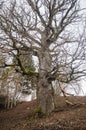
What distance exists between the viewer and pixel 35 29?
10398 mm

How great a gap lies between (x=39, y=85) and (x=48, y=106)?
1.11m

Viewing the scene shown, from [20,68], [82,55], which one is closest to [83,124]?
[82,55]

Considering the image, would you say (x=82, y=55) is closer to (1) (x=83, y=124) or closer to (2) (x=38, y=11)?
(1) (x=83, y=124)

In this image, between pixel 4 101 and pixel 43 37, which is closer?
pixel 43 37

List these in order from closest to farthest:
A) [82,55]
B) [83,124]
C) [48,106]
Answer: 1. [83,124]
2. [82,55]
3. [48,106]

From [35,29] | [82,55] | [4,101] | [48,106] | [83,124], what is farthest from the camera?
[4,101]

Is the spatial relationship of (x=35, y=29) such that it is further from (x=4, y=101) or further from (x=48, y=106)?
(x=4, y=101)

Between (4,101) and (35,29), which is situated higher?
(35,29)

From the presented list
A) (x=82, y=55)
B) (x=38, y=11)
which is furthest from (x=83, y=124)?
(x=38, y=11)

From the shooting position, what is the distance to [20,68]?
9.74 metres

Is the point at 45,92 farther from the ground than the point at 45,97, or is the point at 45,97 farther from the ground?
the point at 45,92

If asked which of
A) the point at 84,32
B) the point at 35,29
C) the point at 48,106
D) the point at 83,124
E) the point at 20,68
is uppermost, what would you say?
the point at 35,29

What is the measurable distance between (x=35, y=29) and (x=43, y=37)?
609 millimetres

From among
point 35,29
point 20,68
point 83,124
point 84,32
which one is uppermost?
point 35,29
